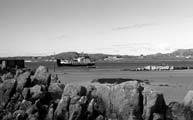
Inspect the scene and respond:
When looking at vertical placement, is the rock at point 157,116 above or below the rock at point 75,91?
below

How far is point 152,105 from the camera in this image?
18109 millimetres

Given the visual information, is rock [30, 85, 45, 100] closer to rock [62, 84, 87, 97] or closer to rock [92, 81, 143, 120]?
rock [62, 84, 87, 97]

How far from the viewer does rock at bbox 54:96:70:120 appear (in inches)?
732

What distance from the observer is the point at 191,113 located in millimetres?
18719

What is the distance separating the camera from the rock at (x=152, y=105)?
58.8ft

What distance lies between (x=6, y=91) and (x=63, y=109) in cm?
504

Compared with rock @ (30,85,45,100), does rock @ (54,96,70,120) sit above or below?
below

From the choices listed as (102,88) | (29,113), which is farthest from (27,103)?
(102,88)

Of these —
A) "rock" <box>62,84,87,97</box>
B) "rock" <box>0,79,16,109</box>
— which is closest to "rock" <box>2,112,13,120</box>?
"rock" <box>0,79,16,109</box>

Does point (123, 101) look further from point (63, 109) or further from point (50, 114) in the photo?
point (50, 114)

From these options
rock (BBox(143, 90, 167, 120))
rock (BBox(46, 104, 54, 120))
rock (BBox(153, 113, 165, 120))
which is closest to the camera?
rock (BBox(153, 113, 165, 120))

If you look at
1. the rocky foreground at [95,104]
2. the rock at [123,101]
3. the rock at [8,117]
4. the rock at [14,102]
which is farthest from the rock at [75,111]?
the rock at [14,102]

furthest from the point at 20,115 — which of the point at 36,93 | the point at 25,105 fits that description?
the point at 36,93

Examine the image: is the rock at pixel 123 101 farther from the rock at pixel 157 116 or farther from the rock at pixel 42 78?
Result: the rock at pixel 42 78
